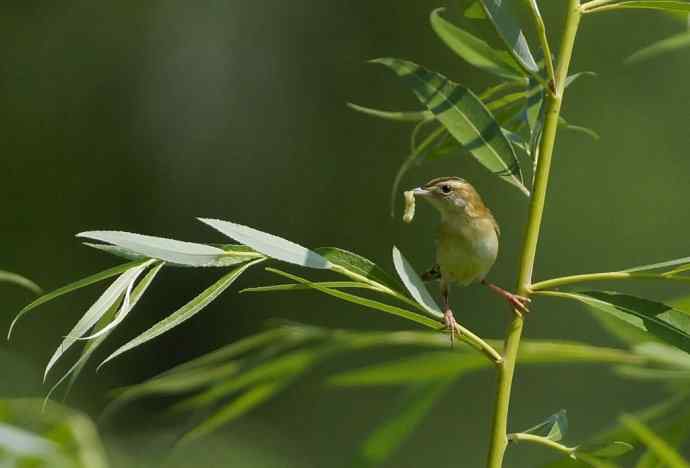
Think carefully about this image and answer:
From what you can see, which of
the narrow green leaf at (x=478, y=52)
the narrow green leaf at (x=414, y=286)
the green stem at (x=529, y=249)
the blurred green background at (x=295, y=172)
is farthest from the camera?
the blurred green background at (x=295, y=172)

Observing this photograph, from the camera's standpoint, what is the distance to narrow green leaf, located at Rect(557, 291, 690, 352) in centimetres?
101

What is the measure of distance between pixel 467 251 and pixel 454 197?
21 centimetres

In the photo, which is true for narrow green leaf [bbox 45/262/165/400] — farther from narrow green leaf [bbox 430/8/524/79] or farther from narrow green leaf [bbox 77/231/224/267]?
narrow green leaf [bbox 430/8/524/79]

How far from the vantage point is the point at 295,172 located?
9.86 m

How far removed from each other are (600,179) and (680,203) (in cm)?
87

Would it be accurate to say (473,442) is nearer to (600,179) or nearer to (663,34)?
(600,179)

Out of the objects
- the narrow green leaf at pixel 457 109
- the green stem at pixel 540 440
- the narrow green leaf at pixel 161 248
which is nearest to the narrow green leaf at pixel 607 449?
the green stem at pixel 540 440

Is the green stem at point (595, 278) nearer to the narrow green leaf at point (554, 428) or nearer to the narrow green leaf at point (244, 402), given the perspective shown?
the narrow green leaf at point (554, 428)

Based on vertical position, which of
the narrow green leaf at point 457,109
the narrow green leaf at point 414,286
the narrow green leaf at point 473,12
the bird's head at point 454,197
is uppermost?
the narrow green leaf at point 473,12

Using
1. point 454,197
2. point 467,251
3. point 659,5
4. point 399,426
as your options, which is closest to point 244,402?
point 399,426

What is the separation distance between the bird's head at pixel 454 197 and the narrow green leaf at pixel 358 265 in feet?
3.59

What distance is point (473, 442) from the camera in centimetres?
693

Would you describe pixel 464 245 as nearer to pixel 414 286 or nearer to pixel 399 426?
pixel 399 426

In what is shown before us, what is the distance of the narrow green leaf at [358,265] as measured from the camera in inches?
40.4
